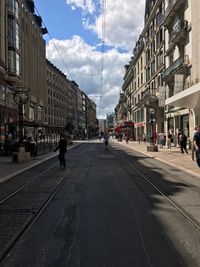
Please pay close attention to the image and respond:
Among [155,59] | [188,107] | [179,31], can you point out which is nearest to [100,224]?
[188,107]

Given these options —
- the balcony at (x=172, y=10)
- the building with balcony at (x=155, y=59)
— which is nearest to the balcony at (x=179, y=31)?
the balcony at (x=172, y=10)

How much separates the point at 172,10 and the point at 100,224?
38810 mm

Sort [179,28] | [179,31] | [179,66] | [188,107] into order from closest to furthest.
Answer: [188,107]
[179,66]
[179,31]
[179,28]

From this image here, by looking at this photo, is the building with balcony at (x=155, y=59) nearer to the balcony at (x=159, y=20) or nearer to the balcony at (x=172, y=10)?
the balcony at (x=159, y=20)

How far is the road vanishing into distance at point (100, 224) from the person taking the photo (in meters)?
5.83

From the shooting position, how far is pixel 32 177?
17.0m

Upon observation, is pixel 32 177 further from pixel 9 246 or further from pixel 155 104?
pixel 155 104

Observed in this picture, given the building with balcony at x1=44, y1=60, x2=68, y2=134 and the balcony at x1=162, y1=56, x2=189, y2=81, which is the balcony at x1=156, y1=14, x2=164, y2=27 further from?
the building with balcony at x1=44, y1=60, x2=68, y2=134

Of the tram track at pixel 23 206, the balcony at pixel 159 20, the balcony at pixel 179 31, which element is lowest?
the tram track at pixel 23 206

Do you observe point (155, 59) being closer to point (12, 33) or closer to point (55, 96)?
point (12, 33)

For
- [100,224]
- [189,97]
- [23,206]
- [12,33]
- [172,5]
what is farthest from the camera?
[12,33]

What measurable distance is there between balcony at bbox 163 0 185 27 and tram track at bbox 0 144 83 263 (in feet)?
99.3

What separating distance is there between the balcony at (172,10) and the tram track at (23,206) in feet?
99.3

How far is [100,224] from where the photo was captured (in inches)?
311
